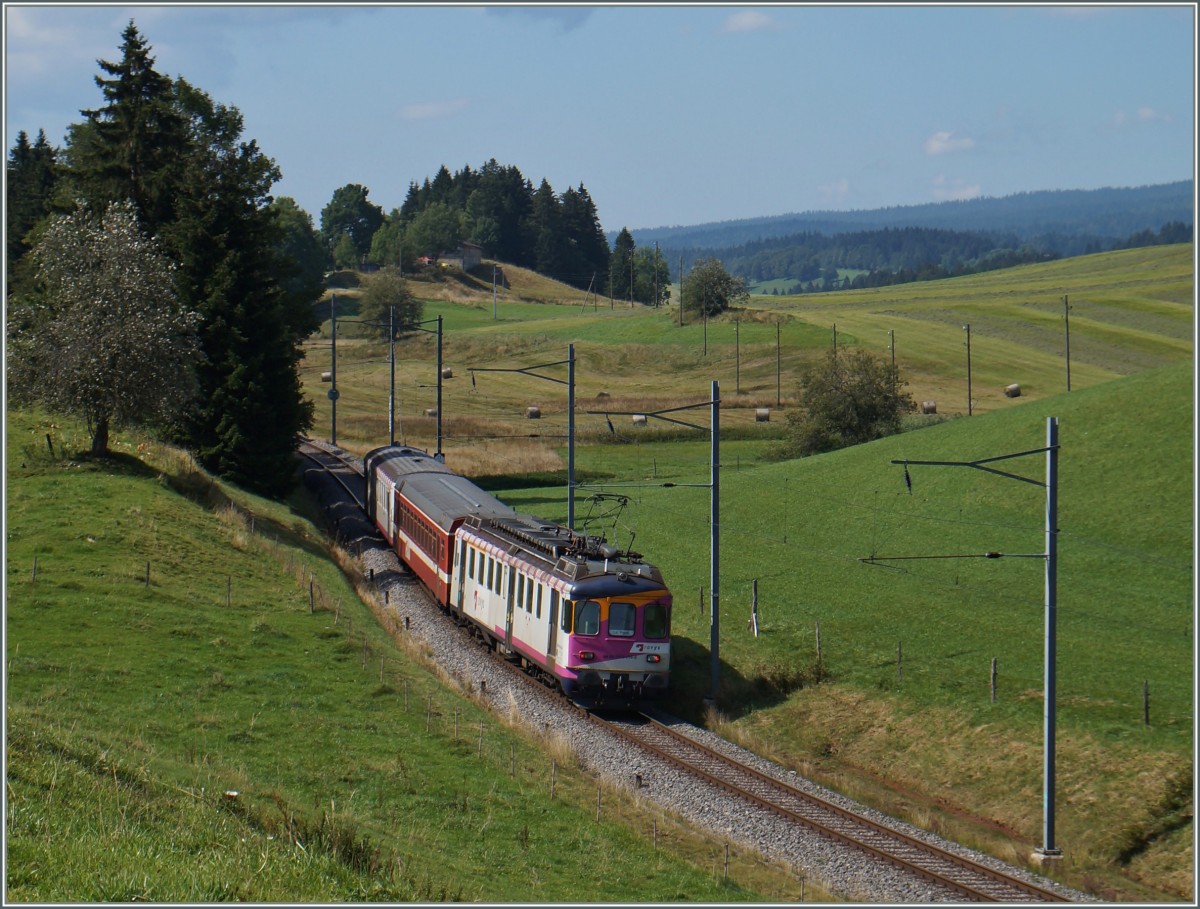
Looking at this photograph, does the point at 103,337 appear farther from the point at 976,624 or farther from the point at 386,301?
the point at 386,301

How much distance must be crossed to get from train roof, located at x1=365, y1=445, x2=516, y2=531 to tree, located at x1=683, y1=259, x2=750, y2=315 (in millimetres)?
82127

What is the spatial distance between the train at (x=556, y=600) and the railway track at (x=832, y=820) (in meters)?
1.23

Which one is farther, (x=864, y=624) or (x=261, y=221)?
(x=261, y=221)

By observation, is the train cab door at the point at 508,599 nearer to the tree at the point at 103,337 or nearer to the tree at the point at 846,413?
the tree at the point at 103,337

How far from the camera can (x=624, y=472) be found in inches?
2657

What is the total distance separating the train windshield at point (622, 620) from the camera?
95.0 feet

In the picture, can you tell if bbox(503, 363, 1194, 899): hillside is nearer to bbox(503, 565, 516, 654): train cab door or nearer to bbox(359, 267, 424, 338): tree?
bbox(503, 565, 516, 654): train cab door

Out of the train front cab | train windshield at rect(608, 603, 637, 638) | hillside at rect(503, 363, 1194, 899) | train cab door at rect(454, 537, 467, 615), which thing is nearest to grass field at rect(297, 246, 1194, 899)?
hillside at rect(503, 363, 1194, 899)

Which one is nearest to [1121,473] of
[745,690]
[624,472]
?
[745,690]

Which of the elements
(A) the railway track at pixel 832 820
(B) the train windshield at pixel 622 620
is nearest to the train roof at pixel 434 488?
(B) the train windshield at pixel 622 620

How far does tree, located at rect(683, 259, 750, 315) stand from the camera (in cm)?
13525

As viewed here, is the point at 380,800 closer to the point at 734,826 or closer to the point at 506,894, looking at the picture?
the point at 506,894

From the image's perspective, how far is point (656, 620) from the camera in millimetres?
29406

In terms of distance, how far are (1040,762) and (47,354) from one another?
3304 cm
